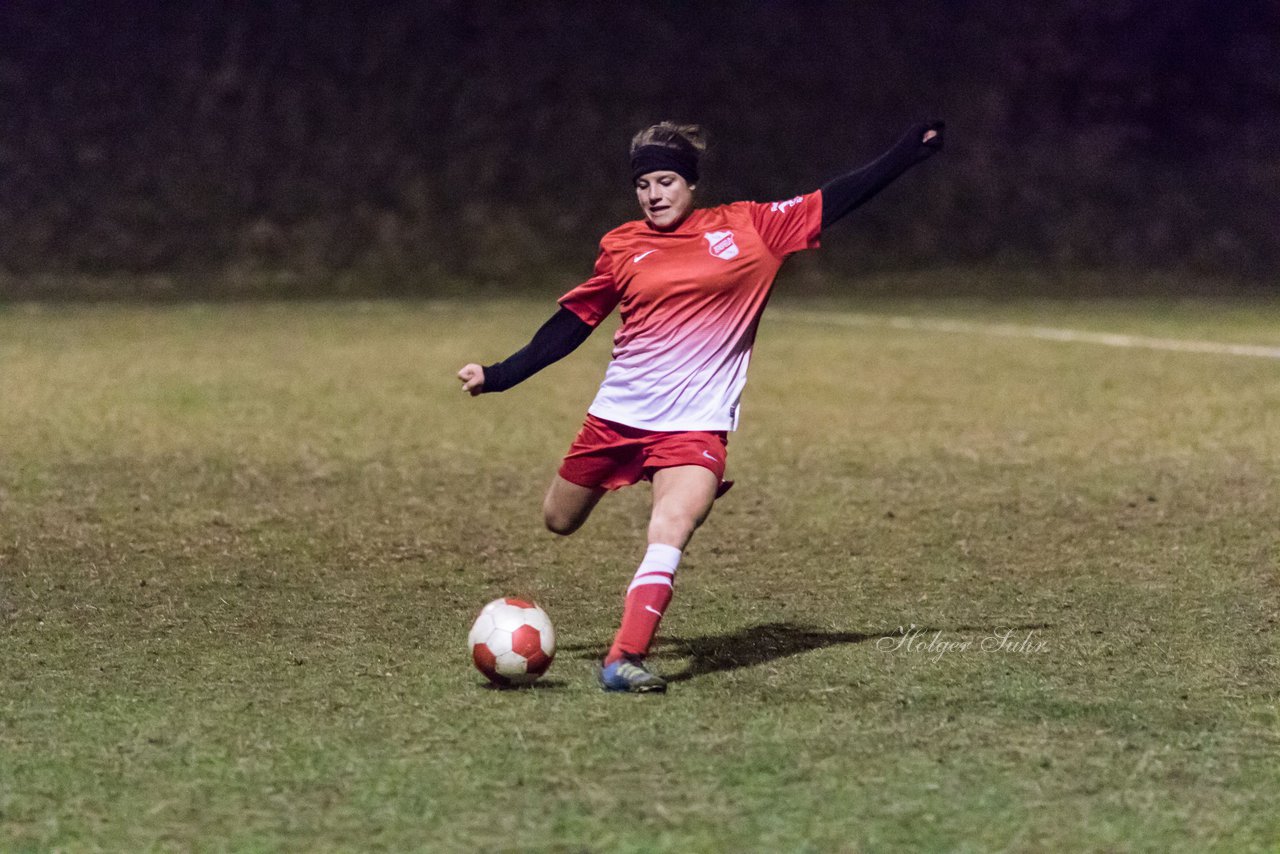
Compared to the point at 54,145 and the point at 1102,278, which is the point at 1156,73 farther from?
the point at 54,145

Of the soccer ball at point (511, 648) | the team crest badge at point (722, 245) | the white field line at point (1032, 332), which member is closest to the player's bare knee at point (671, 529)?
the soccer ball at point (511, 648)

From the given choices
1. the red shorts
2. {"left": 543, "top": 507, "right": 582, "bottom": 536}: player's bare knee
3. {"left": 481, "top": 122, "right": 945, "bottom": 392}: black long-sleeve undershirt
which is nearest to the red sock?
the red shorts

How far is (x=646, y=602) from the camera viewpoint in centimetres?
513

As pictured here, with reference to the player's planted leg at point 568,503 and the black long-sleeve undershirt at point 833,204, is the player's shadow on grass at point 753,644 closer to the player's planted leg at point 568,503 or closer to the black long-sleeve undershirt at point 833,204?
the player's planted leg at point 568,503

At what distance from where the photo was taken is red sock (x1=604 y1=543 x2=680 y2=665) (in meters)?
5.05

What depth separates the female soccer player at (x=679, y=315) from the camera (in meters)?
5.42

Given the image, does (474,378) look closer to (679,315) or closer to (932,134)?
(679,315)

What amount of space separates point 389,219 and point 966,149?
27.4ft

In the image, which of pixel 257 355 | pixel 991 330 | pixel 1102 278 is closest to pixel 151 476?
pixel 257 355

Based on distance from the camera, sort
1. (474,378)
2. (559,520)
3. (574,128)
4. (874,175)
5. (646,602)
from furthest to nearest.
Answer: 1. (574,128)
2. (559,520)
3. (474,378)
4. (874,175)
5. (646,602)

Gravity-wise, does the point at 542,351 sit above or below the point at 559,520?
above

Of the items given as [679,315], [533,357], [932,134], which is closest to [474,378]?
[533,357]

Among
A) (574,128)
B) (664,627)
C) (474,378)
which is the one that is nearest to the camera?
(474,378)

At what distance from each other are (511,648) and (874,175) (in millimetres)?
1751
